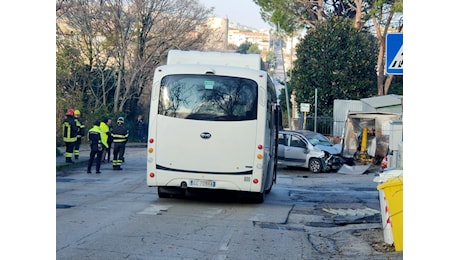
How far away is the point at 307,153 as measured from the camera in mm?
26922

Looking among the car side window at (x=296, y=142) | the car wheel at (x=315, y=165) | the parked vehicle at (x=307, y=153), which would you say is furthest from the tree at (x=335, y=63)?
the car wheel at (x=315, y=165)

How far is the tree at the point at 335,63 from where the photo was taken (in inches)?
1602

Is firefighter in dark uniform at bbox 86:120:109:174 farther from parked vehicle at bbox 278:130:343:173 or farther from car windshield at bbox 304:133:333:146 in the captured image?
car windshield at bbox 304:133:333:146

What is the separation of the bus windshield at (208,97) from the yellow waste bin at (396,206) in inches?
198

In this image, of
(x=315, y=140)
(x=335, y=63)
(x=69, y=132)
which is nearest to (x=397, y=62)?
(x=69, y=132)

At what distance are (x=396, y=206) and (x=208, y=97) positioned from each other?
19.0 feet

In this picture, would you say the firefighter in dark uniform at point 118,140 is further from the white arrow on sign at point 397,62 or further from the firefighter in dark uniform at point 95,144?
the white arrow on sign at point 397,62

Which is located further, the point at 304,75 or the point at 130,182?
the point at 304,75

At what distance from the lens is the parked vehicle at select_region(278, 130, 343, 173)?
87.9ft

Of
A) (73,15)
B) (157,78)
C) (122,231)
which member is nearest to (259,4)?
(73,15)

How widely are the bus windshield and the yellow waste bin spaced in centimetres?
503

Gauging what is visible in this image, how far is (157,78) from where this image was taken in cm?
1452
